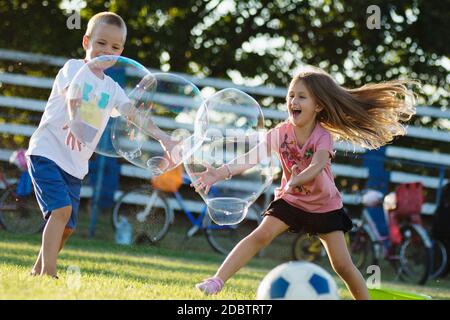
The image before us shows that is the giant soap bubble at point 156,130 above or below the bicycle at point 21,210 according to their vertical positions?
above

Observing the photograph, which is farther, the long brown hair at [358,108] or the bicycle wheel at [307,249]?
the bicycle wheel at [307,249]

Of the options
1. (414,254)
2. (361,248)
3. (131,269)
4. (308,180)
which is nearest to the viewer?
(308,180)

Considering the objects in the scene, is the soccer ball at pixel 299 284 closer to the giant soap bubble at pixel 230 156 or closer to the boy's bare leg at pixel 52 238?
the giant soap bubble at pixel 230 156

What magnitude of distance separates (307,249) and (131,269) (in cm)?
350

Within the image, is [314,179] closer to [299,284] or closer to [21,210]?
[299,284]

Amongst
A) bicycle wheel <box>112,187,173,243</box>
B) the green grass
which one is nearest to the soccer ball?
the green grass

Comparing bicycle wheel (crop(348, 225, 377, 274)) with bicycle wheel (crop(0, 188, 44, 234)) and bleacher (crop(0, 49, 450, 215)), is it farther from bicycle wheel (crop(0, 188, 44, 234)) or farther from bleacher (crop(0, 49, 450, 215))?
bicycle wheel (crop(0, 188, 44, 234))

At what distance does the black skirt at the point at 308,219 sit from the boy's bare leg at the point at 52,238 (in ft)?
3.69

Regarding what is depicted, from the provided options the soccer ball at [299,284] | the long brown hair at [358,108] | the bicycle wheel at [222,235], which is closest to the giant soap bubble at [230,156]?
the long brown hair at [358,108]

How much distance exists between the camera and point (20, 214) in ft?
31.9

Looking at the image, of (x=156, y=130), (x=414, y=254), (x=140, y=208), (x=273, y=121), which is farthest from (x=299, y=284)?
(x=273, y=121)

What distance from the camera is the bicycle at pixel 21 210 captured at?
9.67m

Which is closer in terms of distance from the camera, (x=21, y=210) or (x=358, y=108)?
(x=358, y=108)

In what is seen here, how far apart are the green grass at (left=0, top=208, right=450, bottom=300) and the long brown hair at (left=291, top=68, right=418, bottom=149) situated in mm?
1095
